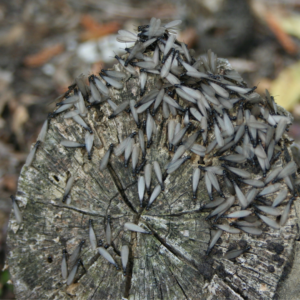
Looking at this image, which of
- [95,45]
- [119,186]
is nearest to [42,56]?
[95,45]

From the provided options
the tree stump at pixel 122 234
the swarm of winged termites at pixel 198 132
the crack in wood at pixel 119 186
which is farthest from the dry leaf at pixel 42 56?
the crack in wood at pixel 119 186

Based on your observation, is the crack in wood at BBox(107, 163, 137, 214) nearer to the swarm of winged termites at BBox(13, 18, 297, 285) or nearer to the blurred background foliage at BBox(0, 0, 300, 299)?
the swarm of winged termites at BBox(13, 18, 297, 285)

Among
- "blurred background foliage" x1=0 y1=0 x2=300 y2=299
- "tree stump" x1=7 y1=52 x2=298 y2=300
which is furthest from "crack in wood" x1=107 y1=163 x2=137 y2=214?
"blurred background foliage" x1=0 y1=0 x2=300 y2=299

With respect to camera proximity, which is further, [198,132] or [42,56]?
[42,56]

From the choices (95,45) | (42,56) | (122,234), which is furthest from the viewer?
(95,45)

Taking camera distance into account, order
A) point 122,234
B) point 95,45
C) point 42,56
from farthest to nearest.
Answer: point 95,45 < point 42,56 < point 122,234

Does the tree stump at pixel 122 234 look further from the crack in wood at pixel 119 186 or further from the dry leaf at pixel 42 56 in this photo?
the dry leaf at pixel 42 56

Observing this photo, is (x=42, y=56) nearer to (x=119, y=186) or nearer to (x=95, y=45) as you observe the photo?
(x=95, y=45)

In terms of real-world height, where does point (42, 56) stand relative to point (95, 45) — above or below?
below
